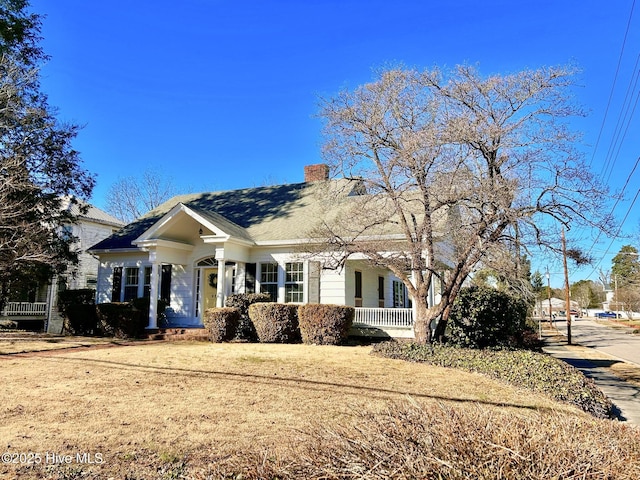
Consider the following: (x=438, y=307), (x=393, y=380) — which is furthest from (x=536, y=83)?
(x=393, y=380)

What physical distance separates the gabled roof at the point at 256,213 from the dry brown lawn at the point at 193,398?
6.57m

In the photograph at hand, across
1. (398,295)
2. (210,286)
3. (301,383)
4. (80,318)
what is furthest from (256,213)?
(301,383)

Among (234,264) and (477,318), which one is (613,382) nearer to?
(477,318)

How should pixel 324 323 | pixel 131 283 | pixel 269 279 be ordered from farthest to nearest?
pixel 131 283 < pixel 269 279 < pixel 324 323

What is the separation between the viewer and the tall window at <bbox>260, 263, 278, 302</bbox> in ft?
57.8

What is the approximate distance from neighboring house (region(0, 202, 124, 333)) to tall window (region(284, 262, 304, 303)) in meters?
10.6

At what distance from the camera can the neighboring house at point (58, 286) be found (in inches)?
973

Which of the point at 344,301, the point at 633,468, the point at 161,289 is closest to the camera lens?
the point at 633,468

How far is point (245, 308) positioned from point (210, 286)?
148 inches

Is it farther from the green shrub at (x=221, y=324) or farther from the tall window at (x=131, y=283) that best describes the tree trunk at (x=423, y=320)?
the tall window at (x=131, y=283)

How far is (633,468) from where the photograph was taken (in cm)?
263

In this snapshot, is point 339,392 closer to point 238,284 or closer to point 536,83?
point 536,83

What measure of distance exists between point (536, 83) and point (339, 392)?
9.40 meters

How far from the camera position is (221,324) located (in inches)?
602
